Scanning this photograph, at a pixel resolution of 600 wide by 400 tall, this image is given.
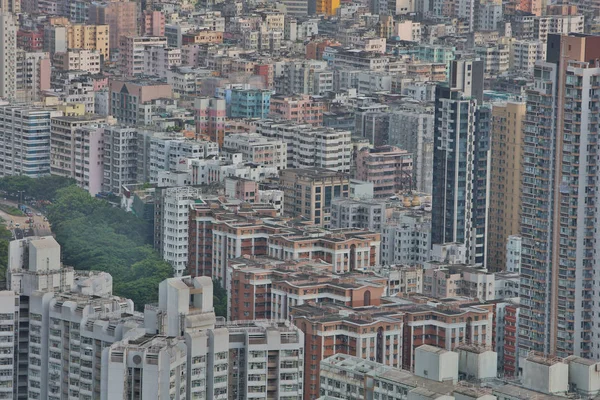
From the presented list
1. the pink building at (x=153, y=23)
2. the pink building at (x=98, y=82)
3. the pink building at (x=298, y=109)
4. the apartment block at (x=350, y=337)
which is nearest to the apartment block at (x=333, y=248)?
the apartment block at (x=350, y=337)

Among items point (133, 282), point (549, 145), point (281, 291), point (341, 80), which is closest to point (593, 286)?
point (549, 145)

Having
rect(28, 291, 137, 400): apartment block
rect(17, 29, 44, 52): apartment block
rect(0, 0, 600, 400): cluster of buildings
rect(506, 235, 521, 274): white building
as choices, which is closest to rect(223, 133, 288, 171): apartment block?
rect(0, 0, 600, 400): cluster of buildings

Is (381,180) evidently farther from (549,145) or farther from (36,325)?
(36,325)

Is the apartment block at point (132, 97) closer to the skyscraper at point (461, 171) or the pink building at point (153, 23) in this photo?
the pink building at point (153, 23)

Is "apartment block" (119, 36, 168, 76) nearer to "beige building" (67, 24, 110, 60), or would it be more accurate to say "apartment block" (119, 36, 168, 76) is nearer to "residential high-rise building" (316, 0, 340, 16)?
"beige building" (67, 24, 110, 60)

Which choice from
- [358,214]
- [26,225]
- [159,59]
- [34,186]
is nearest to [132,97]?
[34,186]
